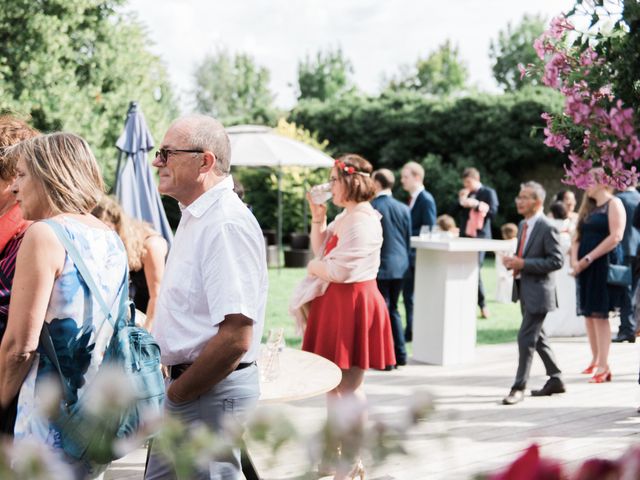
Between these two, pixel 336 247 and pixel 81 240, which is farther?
pixel 336 247

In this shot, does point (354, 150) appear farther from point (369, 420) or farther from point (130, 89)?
point (369, 420)

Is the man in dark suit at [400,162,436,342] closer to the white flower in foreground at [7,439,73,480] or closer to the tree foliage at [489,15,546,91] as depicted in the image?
the white flower in foreground at [7,439,73,480]

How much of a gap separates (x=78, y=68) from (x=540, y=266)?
874 cm

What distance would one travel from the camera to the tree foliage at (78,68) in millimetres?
11055

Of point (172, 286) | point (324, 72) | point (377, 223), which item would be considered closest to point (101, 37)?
point (377, 223)

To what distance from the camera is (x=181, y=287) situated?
7.93 ft

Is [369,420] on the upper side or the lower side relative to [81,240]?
lower

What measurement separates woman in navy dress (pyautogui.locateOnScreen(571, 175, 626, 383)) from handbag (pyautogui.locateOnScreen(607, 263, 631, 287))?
0.32 feet

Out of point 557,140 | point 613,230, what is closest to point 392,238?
point 613,230

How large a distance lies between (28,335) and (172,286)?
48 centimetres

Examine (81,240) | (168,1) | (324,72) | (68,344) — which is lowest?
(68,344)

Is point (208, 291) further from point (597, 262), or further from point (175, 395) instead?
point (597, 262)

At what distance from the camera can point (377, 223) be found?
4.69 metres

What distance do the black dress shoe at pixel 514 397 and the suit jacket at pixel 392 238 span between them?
1.87 m
